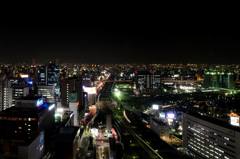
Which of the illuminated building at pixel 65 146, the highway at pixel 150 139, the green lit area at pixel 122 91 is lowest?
the highway at pixel 150 139

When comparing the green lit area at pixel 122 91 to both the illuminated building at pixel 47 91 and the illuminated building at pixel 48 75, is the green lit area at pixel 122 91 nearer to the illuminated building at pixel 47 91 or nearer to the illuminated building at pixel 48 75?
the illuminated building at pixel 48 75

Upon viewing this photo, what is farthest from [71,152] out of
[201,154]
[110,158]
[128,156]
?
[201,154]

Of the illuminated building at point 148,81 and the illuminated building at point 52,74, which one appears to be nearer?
the illuminated building at point 52,74

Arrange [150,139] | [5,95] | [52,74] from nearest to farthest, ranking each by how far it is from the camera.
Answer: [150,139]
[5,95]
[52,74]

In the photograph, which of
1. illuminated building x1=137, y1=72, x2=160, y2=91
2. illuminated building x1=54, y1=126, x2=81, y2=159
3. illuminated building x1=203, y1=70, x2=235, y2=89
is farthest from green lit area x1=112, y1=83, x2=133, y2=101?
illuminated building x1=54, y1=126, x2=81, y2=159

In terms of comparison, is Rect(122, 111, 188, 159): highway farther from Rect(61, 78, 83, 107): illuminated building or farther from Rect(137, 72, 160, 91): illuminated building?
Rect(137, 72, 160, 91): illuminated building

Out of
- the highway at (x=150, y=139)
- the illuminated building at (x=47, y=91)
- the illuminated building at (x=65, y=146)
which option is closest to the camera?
the illuminated building at (x=65, y=146)

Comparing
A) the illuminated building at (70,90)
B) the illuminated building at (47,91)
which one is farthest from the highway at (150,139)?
the illuminated building at (47,91)

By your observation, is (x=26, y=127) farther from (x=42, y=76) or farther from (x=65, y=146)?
(x=42, y=76)

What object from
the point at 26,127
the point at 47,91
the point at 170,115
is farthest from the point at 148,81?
the point at 26,127
